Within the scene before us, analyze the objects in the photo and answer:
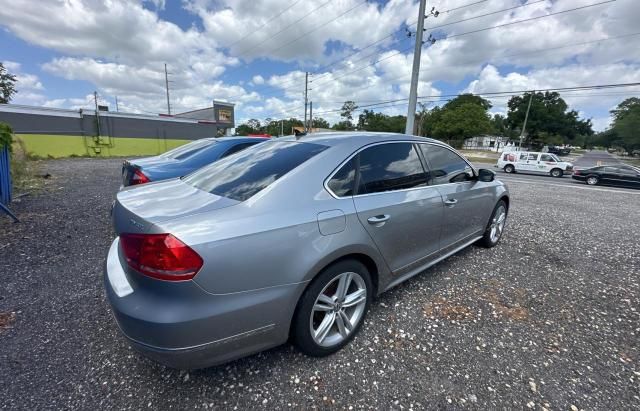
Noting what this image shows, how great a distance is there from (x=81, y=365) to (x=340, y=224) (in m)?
2.00

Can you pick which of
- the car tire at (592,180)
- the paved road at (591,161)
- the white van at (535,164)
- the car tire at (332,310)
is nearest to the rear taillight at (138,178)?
the car tire at (332,310)

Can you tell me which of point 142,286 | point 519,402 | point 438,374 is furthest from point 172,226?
point 519,402

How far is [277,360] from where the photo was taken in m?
2.01

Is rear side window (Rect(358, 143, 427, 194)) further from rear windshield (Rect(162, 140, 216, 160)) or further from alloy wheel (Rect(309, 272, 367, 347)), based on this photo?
rear windshield (Rect(162, 140, 216, 160))

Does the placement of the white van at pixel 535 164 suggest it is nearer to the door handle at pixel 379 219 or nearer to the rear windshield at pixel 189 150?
the rear windshield at pixel 189 150

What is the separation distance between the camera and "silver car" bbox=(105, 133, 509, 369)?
4.77 feet

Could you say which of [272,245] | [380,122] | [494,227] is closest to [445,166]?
[494,227]

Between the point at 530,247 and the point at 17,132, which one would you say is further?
the point at 17,132

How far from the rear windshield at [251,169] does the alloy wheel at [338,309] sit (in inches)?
32.8

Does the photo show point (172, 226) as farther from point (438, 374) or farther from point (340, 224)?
point (438, 374)

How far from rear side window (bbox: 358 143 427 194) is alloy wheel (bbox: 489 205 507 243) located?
1.96 m

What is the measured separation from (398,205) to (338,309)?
94cm

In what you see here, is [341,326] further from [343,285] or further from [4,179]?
[4,179]

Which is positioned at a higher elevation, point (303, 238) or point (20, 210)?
point (303, 238)
